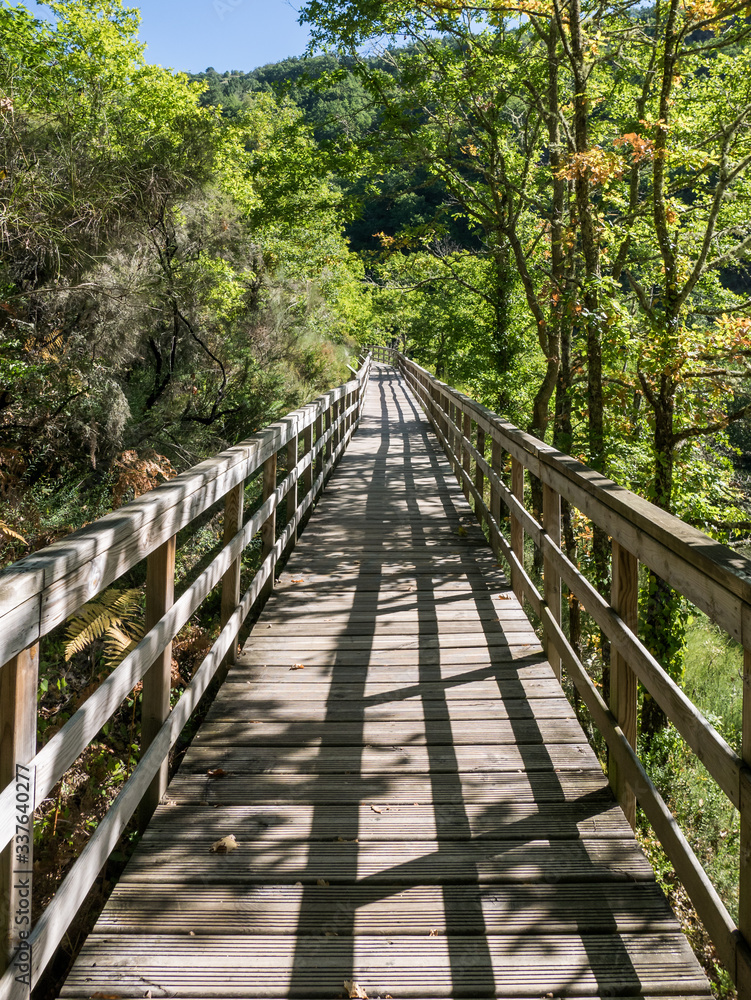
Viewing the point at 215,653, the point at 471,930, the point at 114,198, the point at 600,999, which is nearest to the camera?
the point at 600,999

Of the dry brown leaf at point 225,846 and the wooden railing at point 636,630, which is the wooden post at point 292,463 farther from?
the dry brown leaf at point 225,846

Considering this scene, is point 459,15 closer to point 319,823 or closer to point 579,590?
point 579,590

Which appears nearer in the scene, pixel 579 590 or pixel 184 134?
pixel 579 590

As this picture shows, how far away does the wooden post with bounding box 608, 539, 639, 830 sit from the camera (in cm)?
277

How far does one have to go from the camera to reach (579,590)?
315cm

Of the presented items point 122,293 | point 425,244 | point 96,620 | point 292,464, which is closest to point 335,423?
point 122,293

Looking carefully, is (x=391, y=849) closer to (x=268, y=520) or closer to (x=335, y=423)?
(x=268, y=520)

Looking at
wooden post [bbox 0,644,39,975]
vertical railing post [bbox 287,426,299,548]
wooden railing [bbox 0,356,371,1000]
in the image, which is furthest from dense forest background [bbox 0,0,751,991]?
wooden post [bbox 0,644,39,975]

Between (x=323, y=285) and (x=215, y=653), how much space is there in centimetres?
2128

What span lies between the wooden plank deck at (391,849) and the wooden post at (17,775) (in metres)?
0.52

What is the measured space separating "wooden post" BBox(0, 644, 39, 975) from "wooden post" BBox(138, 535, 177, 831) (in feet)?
3.14

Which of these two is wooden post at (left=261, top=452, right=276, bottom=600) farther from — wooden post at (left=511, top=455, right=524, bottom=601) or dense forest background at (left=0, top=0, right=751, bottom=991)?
wooden post at (left=511, top=455, right=524, bottom=601)

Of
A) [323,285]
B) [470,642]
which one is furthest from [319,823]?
[323,285]

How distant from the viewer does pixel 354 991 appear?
6.50 ft
